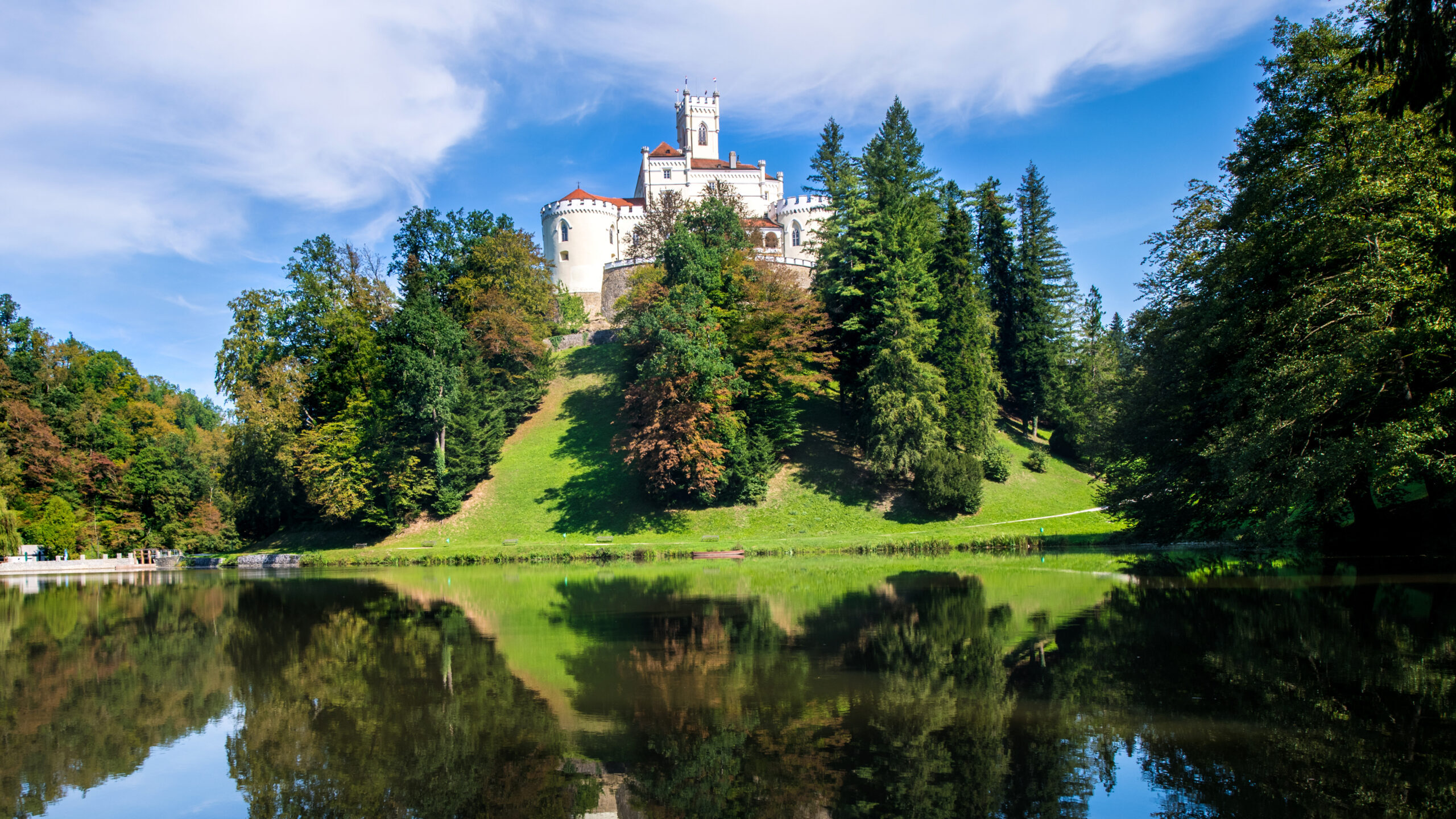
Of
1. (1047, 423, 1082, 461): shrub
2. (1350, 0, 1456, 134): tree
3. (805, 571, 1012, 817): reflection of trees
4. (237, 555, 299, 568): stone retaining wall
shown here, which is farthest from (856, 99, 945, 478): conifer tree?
(1350, 0, 1456, 134): tree

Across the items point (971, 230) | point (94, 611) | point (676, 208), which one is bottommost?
point (94, 611)

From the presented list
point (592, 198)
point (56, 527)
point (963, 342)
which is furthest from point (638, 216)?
A: point (56, 527)

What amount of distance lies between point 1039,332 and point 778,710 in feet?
144

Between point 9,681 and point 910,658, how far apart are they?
462 inches

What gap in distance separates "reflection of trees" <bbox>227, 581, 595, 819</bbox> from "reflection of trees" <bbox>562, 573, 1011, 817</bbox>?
2.39ft

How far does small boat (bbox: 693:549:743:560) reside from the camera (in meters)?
28.8

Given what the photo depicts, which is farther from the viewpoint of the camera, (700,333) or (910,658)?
(700,333)

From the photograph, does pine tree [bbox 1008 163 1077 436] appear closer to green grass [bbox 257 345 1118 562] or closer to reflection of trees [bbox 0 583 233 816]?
green grass [bbox 257 345 1118 562]

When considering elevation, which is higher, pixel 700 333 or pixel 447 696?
pixel 700 333

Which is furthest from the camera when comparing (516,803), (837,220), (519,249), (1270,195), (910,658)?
(519,249)

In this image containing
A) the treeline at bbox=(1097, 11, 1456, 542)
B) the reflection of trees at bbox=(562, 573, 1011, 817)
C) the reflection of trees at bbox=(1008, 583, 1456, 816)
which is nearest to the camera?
the reflection of trees at bbox=(1008, 583, 1456, 816)

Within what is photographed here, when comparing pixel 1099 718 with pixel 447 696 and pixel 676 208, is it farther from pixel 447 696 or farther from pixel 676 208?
pixel 676 208

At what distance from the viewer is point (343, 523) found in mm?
38531

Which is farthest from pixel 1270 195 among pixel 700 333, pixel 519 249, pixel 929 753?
pixel 519 249
